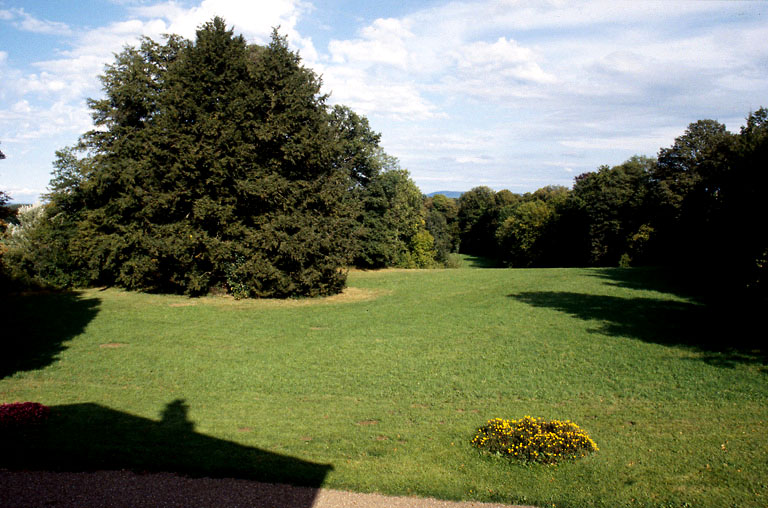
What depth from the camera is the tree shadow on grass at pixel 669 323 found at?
16.1 meters

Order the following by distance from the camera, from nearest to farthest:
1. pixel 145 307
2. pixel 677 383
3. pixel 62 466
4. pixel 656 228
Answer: pixel 62 466
pixel 677 383
pixel 145 307
pixel 656 228

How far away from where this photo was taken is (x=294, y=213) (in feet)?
90.6

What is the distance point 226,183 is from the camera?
27.8 m

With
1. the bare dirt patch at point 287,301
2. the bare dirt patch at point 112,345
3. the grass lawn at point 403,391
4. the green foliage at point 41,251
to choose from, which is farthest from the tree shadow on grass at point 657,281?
the green foliage at point 41,251

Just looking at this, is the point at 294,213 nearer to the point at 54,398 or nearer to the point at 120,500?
the point at 54,398

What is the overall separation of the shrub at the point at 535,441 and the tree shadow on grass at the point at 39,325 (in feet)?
46.5

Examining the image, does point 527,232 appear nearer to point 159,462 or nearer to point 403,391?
point 403,391

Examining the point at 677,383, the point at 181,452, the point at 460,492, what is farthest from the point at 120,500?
the point at 677,383

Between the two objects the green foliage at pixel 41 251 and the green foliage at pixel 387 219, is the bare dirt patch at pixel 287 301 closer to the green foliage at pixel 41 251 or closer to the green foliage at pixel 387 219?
the green foliage at pixel 41 251

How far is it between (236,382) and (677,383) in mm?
12461

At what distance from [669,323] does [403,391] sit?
13578 millimetres

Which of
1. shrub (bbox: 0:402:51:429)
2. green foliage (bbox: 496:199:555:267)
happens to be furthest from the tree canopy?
green foliage (bbox: 496:199:555:267)

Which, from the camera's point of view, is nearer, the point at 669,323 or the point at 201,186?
the point at 669,323

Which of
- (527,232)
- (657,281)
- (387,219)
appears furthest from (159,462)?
(527,232)
